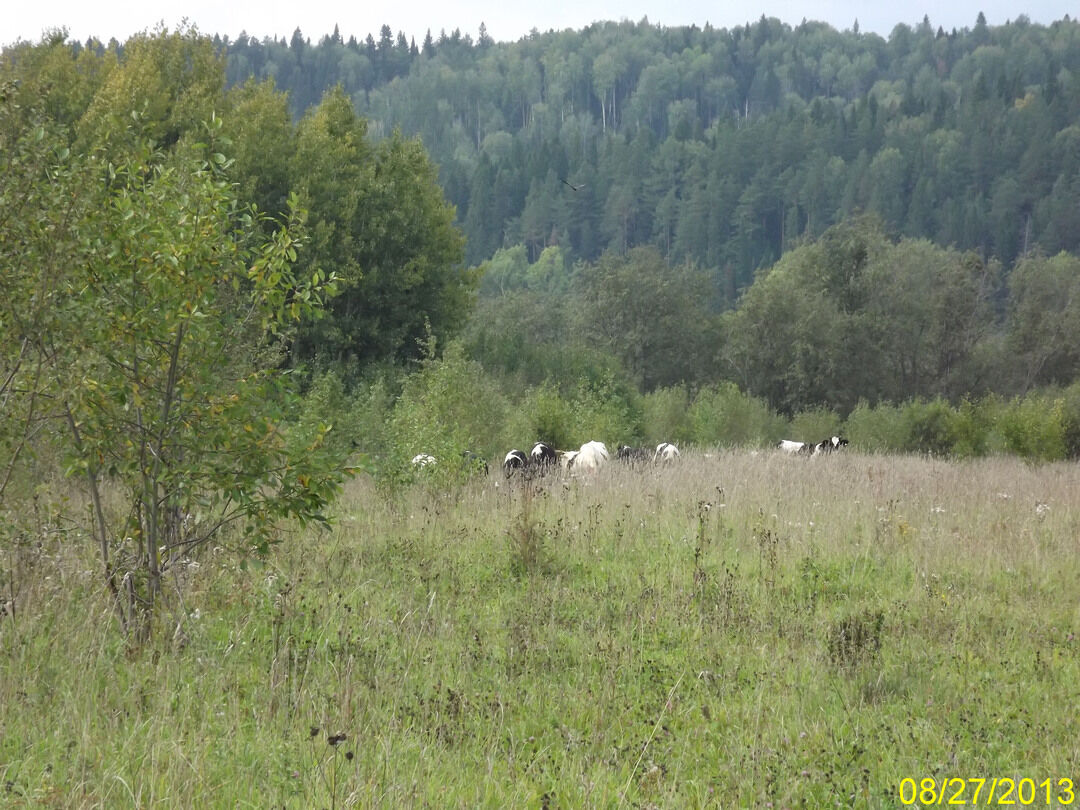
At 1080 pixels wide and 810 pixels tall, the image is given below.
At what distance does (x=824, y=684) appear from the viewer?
6926mm

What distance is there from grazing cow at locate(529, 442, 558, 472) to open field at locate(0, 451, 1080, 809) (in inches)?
223

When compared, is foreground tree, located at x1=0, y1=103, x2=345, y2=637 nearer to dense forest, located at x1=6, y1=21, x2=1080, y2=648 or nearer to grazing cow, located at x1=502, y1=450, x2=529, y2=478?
dense forest, located at x1=6, y1=21, x2=1080, y2=648

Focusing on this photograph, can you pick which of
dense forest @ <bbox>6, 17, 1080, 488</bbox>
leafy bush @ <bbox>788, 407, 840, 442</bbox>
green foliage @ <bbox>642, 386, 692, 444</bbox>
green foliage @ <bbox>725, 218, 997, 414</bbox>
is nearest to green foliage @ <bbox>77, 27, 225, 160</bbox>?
dense forest @ <bbox>6, 17, 1080, 488</bbox>

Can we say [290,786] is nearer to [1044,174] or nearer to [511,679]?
[511,679]

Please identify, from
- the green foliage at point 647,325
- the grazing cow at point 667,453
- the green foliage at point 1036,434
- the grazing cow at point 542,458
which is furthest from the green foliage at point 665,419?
the green foliage at point 647,325

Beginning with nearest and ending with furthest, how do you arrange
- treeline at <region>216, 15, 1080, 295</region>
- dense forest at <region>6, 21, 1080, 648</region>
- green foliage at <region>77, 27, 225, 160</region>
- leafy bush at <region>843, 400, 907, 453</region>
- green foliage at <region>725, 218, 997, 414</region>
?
dense forest at <region>6, 21, 1080, 648</region>, green foliage at <region>77, 27, 225, 160</region>, leafy bush at <region>843, 400, 907, 453</region>, green foliage at <region>725, 218, 997, 414</region>, treeline at <region>216, 15, 1080, 295</region>

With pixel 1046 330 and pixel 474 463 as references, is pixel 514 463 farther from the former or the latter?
pixel 1046 330

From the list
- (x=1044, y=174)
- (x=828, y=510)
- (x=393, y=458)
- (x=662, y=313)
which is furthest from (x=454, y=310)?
(x=1044, y=174)

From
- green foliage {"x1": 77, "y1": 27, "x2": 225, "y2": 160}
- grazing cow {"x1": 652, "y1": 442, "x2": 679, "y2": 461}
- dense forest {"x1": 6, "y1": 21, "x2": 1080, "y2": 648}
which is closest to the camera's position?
dense forest {"x1": 6, "y1": 21, "x2": 1080, "y2": 648}

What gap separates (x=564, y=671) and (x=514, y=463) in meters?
11.9

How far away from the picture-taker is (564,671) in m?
7.17

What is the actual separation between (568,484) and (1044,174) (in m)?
117

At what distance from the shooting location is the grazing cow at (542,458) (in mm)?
17797

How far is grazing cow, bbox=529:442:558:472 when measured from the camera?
1780 centimetres
